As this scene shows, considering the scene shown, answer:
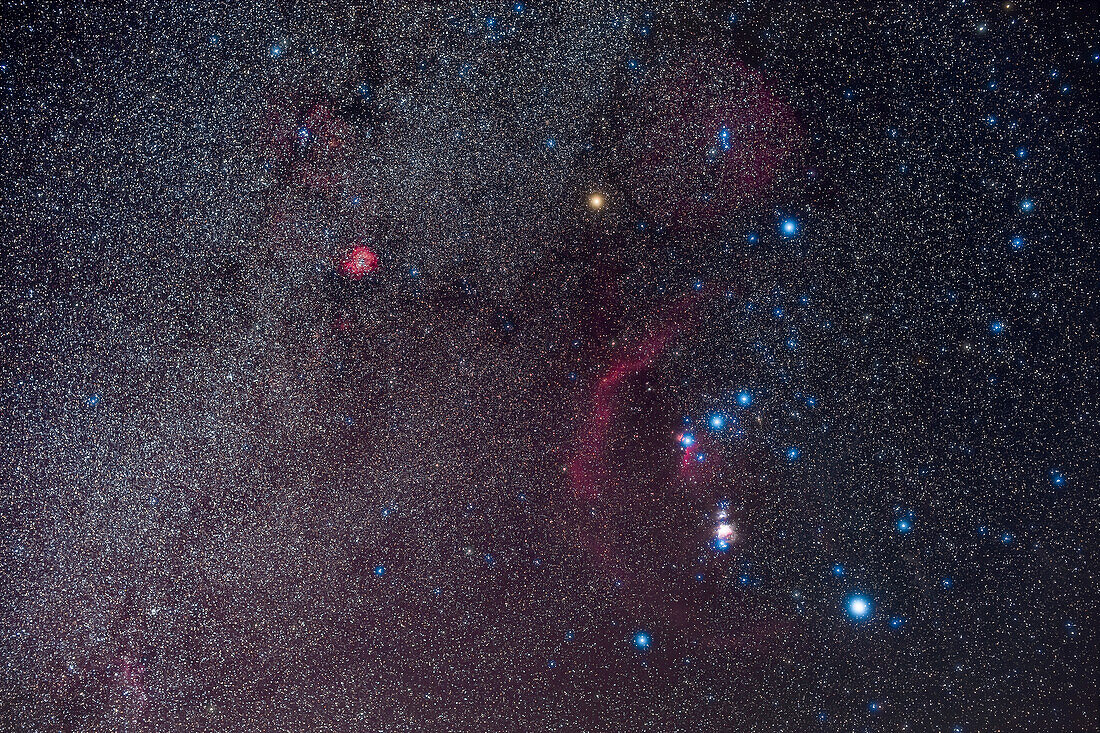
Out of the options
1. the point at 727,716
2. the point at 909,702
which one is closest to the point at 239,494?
the point at 727,716

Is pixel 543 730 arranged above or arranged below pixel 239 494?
below

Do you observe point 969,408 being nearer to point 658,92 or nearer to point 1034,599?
point 1034,599

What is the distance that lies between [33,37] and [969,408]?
99 cm

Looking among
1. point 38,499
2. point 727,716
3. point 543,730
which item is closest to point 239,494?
point 38,499

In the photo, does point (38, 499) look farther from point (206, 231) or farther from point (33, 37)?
point (33, 37)

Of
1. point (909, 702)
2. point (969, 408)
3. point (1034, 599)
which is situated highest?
point (969, 408)

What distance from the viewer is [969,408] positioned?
604 millimetres

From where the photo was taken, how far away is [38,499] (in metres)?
0.67

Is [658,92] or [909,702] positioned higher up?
[658,92]

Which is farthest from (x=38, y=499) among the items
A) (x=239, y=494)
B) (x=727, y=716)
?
(x=727, y=716)

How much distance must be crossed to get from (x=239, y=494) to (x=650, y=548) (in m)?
0.44

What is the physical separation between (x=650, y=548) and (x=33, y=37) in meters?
0.80

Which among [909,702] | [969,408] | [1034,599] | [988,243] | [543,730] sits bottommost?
[543,730]

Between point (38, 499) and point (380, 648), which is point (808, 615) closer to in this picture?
point (380, 648)
